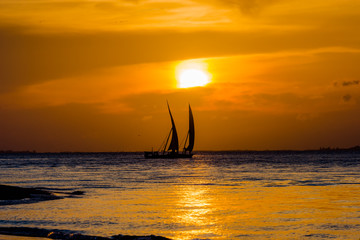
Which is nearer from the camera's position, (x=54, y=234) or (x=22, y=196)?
(x=54, y=234)

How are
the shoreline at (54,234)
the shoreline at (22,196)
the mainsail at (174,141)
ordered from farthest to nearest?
1. the mainsail at (174,141)
2. the shoreline at (22,196)
3. the shoreline at (54,234)

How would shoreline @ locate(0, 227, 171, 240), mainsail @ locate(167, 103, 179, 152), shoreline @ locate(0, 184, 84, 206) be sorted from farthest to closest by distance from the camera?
mainsail @ locate(167, 103, 179, 152) < shoreline @ locate(0, 184, 84, 206) < shoreline @ locate(0, 227, 171, 240)

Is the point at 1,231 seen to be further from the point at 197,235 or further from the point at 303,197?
the point at 303,197

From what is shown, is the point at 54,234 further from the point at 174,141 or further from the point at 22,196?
the point at 174,141

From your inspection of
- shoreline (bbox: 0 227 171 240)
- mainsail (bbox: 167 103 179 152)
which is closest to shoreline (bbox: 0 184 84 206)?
shoreline (bbox: 0 227 171 240)

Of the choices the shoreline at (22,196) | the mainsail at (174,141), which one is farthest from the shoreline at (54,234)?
the mainsail at (174,141)

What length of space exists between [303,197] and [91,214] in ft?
65.5

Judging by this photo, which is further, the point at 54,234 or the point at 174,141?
the point at 174,141

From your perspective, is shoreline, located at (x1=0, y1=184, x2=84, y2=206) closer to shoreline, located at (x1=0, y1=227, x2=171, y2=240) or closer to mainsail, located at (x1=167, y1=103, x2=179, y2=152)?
shoreline, located at (x1=0, y1=227, x2=171, y2=240)

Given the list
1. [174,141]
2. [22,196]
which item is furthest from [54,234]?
[174,141]

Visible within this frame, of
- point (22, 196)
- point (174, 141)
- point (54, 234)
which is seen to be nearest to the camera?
point (54, 234)

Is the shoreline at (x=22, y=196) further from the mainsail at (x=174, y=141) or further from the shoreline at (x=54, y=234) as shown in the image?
the mainsail at (x=174, y=141)

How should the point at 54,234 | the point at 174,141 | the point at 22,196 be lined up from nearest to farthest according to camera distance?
the point at 54,234, the point at 22,196, the point at 174,141

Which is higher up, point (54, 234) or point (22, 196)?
point (22, 196)
